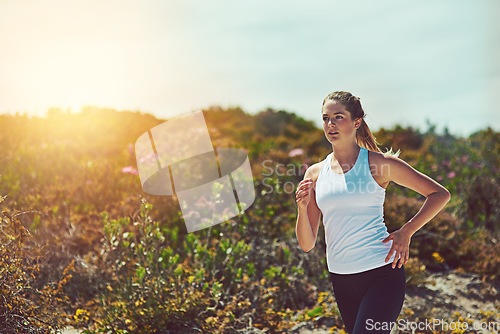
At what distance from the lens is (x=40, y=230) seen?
218 inches

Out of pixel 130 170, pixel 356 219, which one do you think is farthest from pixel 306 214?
pixel 130 170

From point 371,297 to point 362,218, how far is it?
427mm

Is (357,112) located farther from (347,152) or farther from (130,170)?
(130,170)

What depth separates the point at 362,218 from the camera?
2.55 m

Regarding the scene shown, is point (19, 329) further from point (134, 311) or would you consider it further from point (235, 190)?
point (235, 190)

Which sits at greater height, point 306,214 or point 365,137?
point 365,137

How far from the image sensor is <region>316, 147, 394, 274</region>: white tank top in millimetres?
2527

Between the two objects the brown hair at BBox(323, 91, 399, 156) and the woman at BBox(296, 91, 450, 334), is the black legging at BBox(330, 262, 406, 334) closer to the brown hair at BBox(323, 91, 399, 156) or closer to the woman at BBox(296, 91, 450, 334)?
the woman at BBox(296, 91, 450, 334)

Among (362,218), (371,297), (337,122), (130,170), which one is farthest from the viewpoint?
(130,170)

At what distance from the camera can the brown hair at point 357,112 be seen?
2648 mm

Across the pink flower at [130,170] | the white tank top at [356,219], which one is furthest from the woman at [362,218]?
the pink flower at [130,170]

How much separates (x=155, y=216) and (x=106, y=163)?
87.1 inches

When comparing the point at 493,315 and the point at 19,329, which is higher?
the point at 19,329

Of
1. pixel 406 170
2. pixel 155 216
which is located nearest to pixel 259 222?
pixel 155 216
